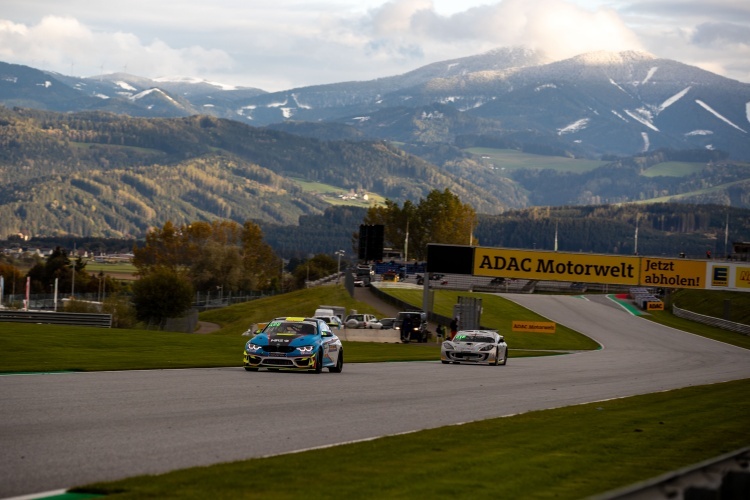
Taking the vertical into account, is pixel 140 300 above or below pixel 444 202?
below

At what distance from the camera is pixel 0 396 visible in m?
18.4

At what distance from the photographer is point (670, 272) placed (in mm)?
75562

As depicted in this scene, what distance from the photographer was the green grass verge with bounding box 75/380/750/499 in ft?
35.3

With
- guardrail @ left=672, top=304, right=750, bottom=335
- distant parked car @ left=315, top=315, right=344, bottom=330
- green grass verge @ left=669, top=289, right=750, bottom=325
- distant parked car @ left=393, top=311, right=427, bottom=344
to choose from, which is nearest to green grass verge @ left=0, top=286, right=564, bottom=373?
distant parked car @ left=315, top=315, right=344, bottom=330

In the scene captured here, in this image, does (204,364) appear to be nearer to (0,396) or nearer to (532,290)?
(0,396)

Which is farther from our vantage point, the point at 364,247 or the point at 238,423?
the point at 364,247

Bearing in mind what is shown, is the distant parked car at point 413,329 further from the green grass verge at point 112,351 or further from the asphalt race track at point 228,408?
the asphalt race track at point 228,408

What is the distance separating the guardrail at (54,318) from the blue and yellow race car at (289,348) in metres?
28.4

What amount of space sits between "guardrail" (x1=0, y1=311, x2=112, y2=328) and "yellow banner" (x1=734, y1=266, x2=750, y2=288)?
41.1 m

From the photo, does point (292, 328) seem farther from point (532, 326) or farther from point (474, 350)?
point (532, 326)

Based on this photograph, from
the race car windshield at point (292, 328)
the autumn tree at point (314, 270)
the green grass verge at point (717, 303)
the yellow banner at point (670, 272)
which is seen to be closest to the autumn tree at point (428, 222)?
the autumn tree at point (314, 270)

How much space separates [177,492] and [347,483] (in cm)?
169

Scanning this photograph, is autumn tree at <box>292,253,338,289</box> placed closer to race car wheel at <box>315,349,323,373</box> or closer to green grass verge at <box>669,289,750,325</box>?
green grass verge at <box>669,289,750,325</box>

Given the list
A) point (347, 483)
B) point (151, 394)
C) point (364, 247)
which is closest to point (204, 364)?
point (151, 394)
